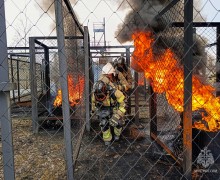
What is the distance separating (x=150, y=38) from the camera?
4.58m

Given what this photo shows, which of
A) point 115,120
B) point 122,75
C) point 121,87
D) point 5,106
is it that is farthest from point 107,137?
point 5,106

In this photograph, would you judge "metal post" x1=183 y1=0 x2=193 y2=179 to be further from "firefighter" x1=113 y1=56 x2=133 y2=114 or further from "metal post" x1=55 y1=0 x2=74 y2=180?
"firefighter" x1=113 y1=56 x2=133 y2=114

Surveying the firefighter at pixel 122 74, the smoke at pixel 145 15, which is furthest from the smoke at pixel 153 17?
the firefighter at pixel 122 74

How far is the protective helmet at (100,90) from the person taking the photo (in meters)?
5.16

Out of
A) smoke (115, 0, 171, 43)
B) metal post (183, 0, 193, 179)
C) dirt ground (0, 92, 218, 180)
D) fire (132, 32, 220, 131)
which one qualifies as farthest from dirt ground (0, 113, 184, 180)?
smoke (115, 0, 171, 43)

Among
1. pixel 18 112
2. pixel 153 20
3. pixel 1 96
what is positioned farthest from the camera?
pixel 18 112

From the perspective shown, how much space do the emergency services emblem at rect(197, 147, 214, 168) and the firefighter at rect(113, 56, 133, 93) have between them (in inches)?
125

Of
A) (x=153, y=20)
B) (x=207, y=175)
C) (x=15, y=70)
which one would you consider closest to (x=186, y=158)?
(x=207, y=175)

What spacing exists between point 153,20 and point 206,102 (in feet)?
6.16

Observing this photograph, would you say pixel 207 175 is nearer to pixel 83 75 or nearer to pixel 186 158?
pixel 186 158

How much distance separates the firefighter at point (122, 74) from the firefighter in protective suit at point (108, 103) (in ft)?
2.65

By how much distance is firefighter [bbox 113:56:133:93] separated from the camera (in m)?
6.22

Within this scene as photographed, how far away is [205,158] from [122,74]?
3.64m

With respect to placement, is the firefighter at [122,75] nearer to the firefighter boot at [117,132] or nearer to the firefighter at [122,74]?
the firefighter at [122,74]
